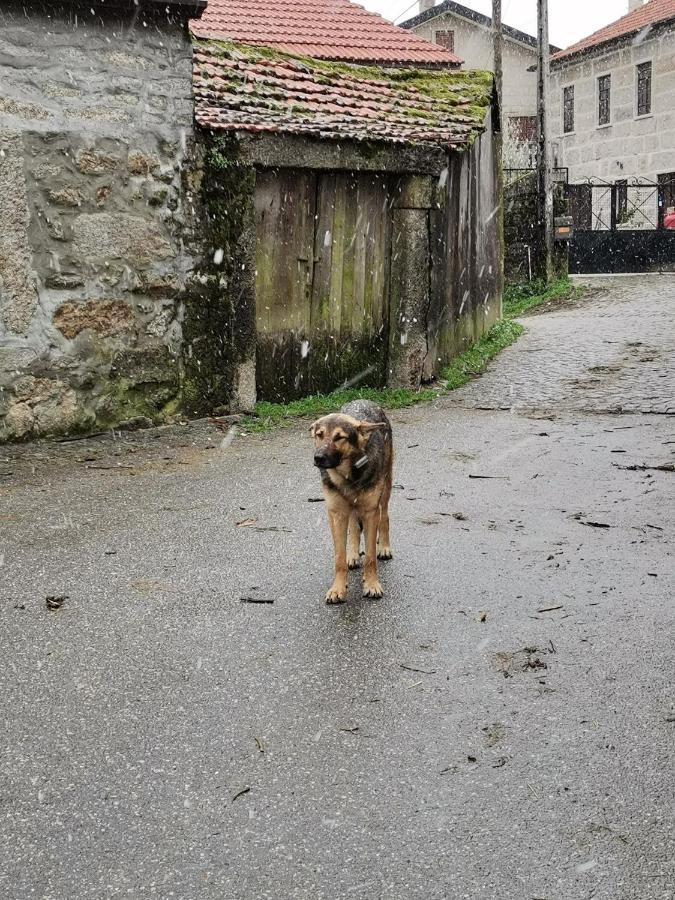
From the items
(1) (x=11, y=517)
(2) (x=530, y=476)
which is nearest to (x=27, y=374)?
(1) (x=11, y=517)

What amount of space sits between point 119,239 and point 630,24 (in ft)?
97.3

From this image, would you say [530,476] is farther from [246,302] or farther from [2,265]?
[2,265]

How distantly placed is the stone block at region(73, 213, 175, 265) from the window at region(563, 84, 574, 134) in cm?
3014

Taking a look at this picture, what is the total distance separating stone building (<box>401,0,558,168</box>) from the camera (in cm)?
3828

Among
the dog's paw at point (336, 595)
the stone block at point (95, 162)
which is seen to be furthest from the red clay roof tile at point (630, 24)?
the dog's paw at point (336, 595)

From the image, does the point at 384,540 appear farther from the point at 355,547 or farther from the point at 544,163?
the point at 544,163

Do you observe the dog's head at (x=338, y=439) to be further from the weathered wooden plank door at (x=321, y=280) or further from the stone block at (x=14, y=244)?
the weathered wooden plank door at (x=321, y=280)

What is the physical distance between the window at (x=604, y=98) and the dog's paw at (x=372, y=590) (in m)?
32.3

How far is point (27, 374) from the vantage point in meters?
7.48

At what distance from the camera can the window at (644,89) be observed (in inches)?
1234

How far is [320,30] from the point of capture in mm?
16297

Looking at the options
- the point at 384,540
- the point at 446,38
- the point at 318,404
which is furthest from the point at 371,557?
the point at 446,38

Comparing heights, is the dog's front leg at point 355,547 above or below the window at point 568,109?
below

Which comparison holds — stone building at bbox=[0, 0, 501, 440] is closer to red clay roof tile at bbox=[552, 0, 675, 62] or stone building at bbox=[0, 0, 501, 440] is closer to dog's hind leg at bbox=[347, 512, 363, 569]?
dog's hind leg at bbox=[347, 512, 363, 569]
